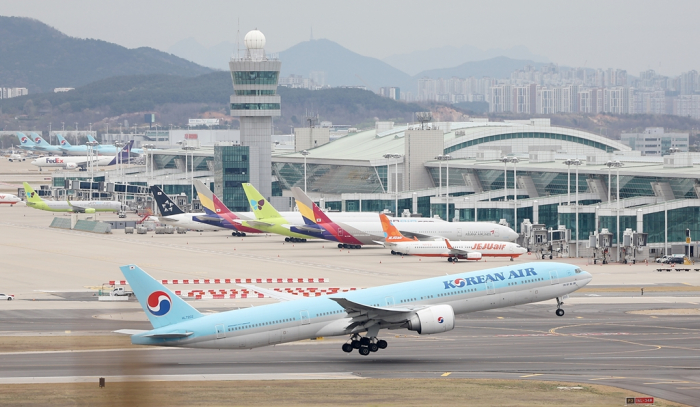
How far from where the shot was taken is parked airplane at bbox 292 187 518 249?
392 ft

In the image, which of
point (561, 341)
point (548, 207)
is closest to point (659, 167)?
point (548, 207)

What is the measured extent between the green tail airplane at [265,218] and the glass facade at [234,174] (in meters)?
39.7

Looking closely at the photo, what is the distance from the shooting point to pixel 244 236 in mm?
142000

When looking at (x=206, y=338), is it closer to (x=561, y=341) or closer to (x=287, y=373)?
(x=287, y=373)

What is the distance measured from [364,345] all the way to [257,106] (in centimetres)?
12332

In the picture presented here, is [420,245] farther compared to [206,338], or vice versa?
[420,245]

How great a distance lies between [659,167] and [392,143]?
64.2 m

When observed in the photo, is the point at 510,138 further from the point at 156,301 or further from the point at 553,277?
the point at 156,301

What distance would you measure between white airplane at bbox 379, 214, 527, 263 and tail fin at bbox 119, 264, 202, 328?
60200 millimetres

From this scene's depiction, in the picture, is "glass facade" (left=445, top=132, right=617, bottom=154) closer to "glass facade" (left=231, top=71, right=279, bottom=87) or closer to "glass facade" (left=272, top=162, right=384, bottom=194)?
"glass facade" (left=272, top=162, right=384, bottom=194)

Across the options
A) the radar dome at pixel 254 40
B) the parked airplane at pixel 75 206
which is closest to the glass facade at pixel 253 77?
the radar dome at pixel 254 40

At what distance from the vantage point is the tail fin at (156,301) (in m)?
49.4

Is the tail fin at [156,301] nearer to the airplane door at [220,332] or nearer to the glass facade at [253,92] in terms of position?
the airplane door at [220,332]

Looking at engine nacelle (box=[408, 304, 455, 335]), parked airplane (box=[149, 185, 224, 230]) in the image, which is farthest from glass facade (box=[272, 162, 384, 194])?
engine nacelle (box=[408, 304, 455, 335])
